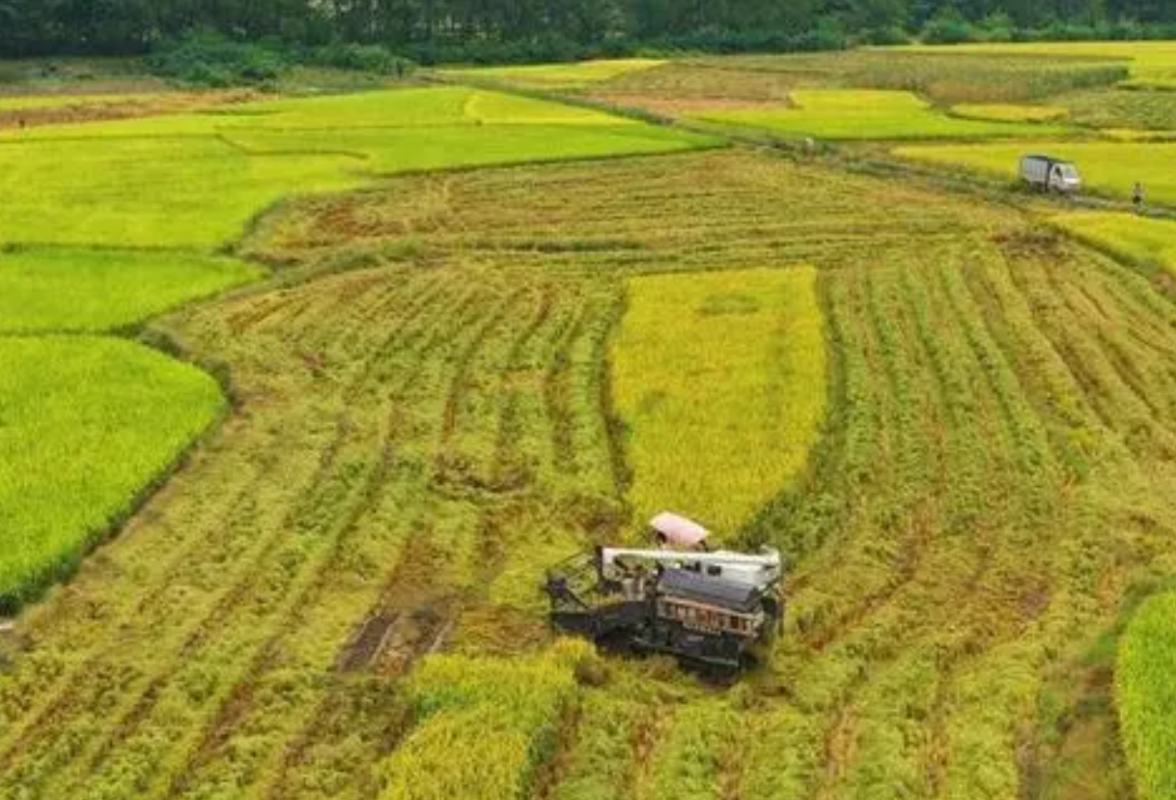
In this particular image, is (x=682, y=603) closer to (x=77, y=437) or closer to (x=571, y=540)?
(x=571, y=540)

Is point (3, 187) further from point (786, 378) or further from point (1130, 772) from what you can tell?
point (1130, 772)

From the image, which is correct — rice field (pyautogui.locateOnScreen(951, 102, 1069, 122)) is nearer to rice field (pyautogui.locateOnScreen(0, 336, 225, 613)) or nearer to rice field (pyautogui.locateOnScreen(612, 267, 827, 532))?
rice field (pyautogui.locateOnScreen(612, 267, 827, 532))

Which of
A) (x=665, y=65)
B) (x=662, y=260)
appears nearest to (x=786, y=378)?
(x=662, y=260)

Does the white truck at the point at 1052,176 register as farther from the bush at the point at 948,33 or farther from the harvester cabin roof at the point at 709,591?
→ the bush at the point at 948,33

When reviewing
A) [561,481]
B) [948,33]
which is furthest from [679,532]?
[948,33]

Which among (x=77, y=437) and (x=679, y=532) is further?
(x=77, y=437)
